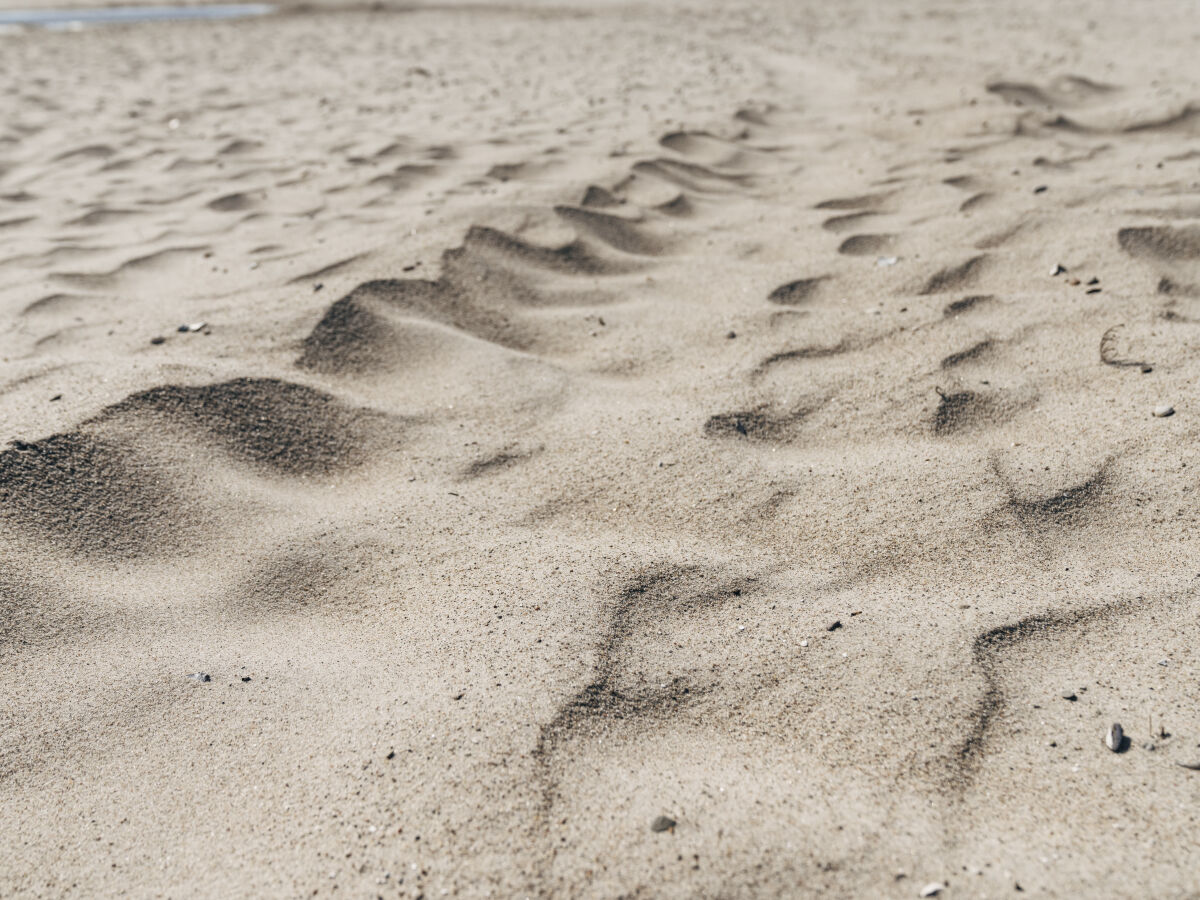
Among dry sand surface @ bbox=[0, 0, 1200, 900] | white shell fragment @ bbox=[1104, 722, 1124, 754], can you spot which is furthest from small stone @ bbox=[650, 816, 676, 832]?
white shell fragment @ bbox=[1104, 722, 1124, 754]

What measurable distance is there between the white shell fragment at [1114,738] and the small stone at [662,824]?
580mm

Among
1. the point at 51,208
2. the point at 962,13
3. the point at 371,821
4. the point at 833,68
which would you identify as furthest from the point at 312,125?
the point at 962,13

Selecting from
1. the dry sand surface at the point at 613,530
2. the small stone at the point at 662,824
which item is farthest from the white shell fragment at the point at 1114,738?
the small stone at the point at 662,824

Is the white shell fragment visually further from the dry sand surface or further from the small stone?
the small stone

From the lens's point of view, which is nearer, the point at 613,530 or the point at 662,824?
the point at 662,824

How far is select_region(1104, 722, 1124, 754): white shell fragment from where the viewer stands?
3.98 ft

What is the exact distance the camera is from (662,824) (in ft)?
3.78

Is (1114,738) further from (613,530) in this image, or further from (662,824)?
(613,530)

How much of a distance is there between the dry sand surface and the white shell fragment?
19 millimetres

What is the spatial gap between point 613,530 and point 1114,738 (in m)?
0.85

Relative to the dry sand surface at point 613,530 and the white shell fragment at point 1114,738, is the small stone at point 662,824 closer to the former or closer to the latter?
the dry sand surface at point 613,530

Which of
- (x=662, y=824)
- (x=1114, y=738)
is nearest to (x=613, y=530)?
(x=662, y=824)

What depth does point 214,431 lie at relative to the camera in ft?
6.50

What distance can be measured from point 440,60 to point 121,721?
6005 mm
